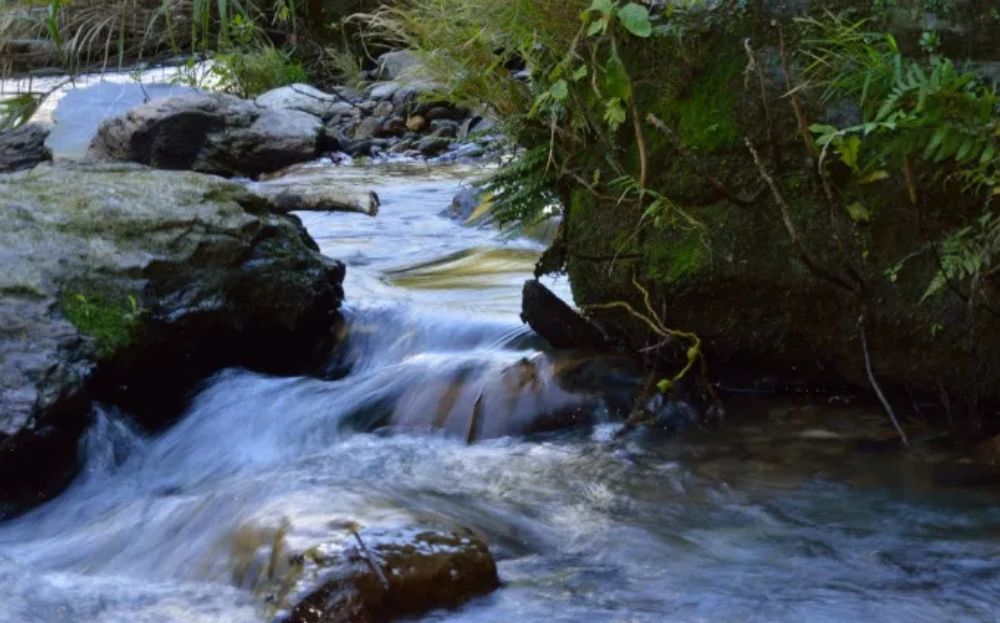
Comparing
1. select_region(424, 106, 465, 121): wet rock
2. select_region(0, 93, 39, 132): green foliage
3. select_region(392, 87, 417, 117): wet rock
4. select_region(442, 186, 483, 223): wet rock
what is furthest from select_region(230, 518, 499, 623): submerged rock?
select_region(392, 87, 417, 117): wet rock

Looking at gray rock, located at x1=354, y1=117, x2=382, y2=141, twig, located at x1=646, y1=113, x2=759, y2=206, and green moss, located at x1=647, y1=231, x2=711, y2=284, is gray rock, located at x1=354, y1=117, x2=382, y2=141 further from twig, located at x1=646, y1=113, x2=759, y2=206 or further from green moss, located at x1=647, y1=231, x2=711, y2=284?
twig, located at x1=646, y1=113, x2=759, y2=206

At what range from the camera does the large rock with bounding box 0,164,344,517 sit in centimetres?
476

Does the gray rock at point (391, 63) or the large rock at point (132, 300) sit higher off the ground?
the gray rock at point (391, 63)

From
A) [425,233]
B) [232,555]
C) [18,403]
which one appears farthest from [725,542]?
[425,233]

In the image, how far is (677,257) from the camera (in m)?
4.56

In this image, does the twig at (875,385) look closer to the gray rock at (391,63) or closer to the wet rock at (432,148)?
the wet rock at (432,148)

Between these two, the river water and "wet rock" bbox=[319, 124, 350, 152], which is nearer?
the river water

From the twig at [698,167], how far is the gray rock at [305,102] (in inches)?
403

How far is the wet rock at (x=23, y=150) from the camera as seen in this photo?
11.5 meters

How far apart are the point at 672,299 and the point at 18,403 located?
232cm

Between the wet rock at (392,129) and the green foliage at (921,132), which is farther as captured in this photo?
the wet rock at (392,129)

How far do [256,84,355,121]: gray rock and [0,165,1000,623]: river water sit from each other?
28.7ft

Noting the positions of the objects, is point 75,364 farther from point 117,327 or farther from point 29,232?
point 29,232

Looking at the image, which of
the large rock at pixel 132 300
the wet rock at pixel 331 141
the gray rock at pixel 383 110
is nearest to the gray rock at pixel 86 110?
the wet rock at pixel 331 141
